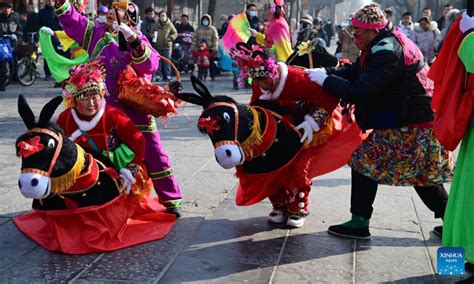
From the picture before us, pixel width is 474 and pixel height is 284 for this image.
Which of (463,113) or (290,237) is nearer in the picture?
(463,113)

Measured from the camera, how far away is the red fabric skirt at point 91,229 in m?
3.67

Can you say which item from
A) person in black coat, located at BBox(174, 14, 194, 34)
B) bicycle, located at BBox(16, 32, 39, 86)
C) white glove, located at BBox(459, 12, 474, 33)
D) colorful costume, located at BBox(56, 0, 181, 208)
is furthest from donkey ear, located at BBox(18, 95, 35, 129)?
person in black coat, located at BBox(174, 14, 194, 34)

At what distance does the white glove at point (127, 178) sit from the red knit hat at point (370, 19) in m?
1.81

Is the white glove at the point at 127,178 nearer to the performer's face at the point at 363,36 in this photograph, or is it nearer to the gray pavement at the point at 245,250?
the gray pavement at the point at 245,250

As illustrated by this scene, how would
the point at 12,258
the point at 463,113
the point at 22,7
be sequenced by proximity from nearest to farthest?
the point at 463,113 → the point at 12,258 → the point at 22,7

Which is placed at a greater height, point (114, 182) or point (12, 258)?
point (114, 182)

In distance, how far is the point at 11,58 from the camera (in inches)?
421

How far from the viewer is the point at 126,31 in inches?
152

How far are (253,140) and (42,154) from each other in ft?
4.26

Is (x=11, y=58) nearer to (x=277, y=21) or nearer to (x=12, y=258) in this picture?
(x=277, y=21)

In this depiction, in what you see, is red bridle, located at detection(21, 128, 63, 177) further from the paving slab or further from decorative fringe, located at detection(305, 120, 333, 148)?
decorative fringe, located at detection(305, 120, 333, 148)

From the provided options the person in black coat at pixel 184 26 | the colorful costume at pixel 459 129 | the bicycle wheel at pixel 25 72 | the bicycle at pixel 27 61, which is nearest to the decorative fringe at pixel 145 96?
the colorful costume at pixel 459 129

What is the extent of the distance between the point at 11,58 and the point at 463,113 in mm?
9500

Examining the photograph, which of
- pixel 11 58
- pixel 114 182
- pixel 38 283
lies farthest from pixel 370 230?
pixel 11 58
